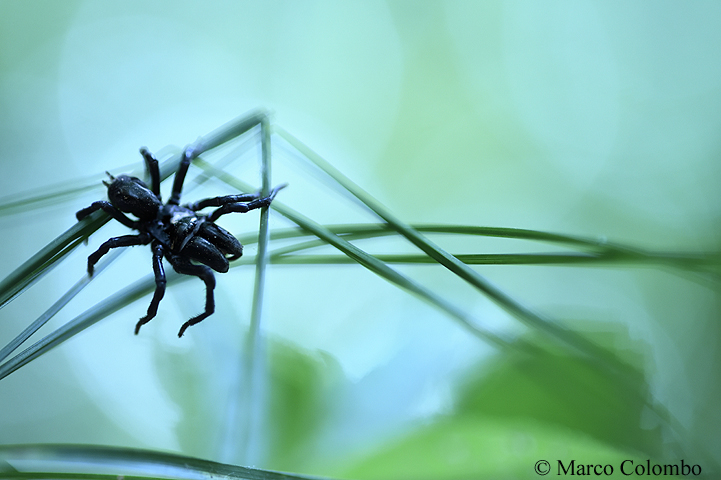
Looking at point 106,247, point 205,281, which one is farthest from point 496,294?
point 106,247

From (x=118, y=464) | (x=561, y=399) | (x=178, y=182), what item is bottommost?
(x=118, y=464)

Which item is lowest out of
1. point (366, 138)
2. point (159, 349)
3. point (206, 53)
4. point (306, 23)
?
point (159, 349)

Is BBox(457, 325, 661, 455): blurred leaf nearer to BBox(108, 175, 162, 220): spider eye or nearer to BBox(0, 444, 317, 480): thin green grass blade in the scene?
BBox(0, 444, 317, 480): thin green grass blade

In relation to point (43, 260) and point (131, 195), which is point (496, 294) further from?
point (131, 195)

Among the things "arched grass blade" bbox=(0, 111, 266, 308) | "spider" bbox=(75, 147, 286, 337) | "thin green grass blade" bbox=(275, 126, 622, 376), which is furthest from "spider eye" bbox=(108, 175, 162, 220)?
"thin green grass blade" bbox=(275, 126, 622, 376)

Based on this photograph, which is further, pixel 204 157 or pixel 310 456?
pixel 204 157

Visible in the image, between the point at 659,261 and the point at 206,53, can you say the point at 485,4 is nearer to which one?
the point at 206,53

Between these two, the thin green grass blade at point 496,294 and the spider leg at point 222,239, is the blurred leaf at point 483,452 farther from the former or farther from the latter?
the spider leg at point 222,239

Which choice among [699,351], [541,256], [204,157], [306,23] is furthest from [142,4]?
[699,351]
